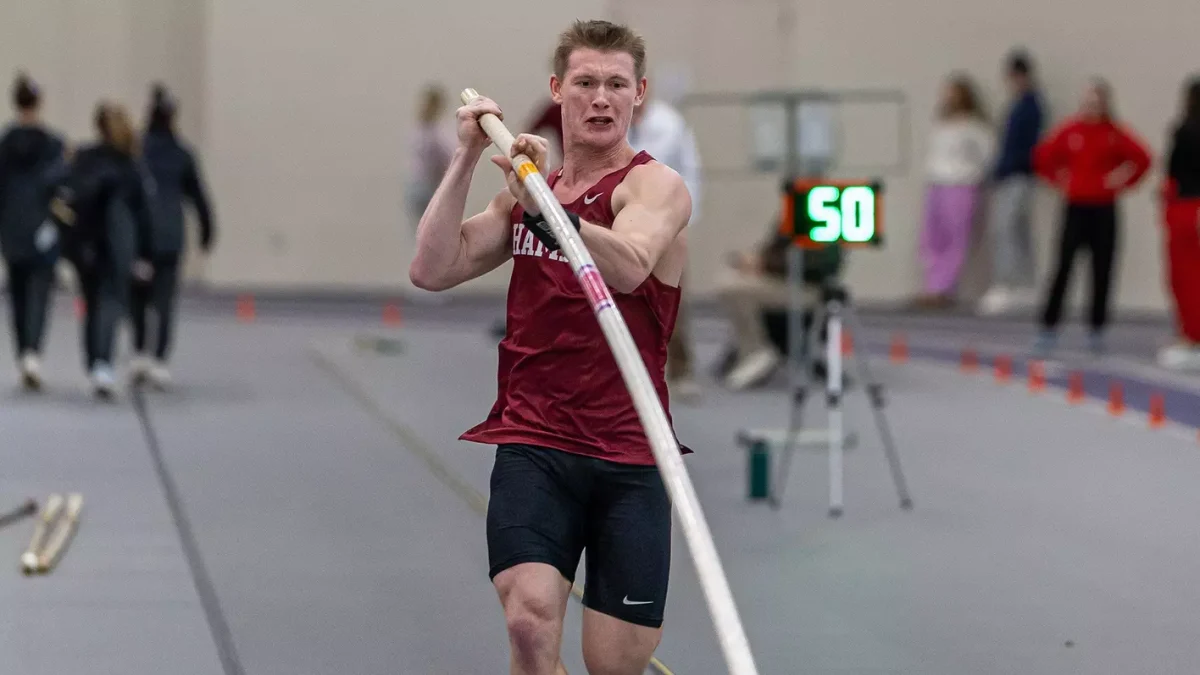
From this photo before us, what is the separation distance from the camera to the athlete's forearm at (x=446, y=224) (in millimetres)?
4359

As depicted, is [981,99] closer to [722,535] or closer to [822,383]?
[822,383]

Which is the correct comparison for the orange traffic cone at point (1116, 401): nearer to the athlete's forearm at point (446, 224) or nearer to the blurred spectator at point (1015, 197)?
the blurred spectator at point (1015, 197)

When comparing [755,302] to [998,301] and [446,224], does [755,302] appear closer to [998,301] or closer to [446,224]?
[998,301]

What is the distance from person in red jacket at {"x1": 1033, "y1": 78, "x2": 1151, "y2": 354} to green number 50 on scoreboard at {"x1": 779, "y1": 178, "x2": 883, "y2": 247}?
7455 mm

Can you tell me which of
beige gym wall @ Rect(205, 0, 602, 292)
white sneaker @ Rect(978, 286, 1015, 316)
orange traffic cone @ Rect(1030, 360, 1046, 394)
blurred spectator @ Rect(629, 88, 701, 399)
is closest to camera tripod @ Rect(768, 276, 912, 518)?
blurred spectator @ Rect(629, 88, 701, 399)

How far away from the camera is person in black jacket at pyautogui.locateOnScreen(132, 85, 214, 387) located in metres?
12.9

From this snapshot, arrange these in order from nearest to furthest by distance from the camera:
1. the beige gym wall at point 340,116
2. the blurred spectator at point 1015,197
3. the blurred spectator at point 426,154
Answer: the blurred spectator at point 1015,197
the blurred spectator at point 426,154
the beige gym wall at point 340,116

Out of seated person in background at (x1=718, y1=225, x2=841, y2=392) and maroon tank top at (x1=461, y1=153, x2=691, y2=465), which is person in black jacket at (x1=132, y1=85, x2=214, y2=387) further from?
maroon tank top at (x1=461, y1=153, x2=691, y2=465)

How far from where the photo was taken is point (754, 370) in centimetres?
1341

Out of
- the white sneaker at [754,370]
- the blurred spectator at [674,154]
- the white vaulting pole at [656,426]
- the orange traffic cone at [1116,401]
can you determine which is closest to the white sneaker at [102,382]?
the blurred spectator at [674,154]

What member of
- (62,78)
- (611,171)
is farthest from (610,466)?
(62,78)

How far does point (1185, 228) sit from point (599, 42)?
11494mm

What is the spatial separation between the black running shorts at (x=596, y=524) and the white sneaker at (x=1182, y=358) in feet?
37.8

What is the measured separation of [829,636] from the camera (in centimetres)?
650
